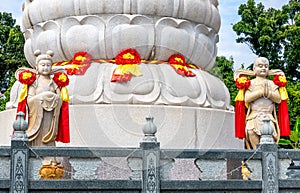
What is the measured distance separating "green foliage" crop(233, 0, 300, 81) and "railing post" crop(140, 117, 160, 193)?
680 inches

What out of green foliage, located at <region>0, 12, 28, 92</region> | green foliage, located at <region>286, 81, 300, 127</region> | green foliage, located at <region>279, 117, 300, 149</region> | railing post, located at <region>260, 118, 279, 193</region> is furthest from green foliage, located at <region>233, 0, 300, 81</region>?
railing post, located at <region>260, 118, 279, 193</region>

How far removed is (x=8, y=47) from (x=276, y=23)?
12.5m

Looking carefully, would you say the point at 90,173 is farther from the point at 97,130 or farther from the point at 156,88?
the point at 156,88

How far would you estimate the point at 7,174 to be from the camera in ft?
22.7

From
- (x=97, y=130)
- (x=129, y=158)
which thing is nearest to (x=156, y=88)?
(x=97, y=130)

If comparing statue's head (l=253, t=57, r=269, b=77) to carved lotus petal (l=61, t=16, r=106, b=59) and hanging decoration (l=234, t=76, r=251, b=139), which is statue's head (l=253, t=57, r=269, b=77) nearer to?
hanging decoration (l=234, t=76, r=251, b=139)

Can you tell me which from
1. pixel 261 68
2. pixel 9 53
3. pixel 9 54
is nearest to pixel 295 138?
pixel 261 68

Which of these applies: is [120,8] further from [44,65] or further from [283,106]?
[283,106]

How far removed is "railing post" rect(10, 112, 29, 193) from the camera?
680cm

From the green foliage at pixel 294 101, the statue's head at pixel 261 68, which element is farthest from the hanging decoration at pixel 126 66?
the green foliage at pixel 294 101

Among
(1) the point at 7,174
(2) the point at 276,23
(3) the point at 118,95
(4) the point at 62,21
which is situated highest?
(2) the point at 276,23

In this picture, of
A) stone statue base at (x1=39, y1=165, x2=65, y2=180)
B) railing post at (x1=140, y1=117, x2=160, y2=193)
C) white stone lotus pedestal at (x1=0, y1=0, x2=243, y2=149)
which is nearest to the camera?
railing post at (x1=140, y1=117, x2=160, y2=193)

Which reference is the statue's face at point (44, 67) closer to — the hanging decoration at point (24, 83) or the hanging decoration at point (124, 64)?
the hanging decoration at point (24, 83)

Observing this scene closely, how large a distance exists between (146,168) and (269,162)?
71.3 inches
